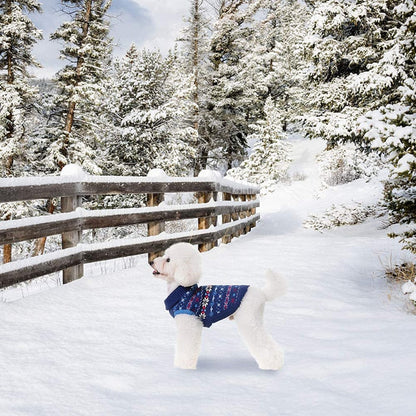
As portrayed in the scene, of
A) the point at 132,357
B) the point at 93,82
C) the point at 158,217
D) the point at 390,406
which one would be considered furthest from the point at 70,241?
the point at 93,82

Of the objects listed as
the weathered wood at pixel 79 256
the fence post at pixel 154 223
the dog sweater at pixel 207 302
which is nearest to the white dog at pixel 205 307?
the dog sweater at pixel 207 302

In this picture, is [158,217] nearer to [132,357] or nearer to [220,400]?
[132,357]

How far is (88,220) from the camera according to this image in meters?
4.87

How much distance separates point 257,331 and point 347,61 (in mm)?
13320


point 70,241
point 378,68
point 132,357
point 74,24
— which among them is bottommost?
point 132,357

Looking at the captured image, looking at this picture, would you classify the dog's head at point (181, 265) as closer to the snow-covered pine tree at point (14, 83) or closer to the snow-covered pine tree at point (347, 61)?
the snow-covered pine tree at point (347, 61)

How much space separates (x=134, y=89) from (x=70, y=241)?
17.8 metres

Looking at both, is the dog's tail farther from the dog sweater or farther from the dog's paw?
the dog's paw

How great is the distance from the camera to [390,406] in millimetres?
1921

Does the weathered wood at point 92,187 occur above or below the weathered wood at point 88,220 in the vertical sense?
above

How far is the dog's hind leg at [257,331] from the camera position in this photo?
2312 mm

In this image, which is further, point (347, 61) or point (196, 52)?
point (196, 52)

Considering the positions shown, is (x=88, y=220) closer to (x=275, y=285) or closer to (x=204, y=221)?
(x=204, y=221)

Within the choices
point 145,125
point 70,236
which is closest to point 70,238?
point 70,236
